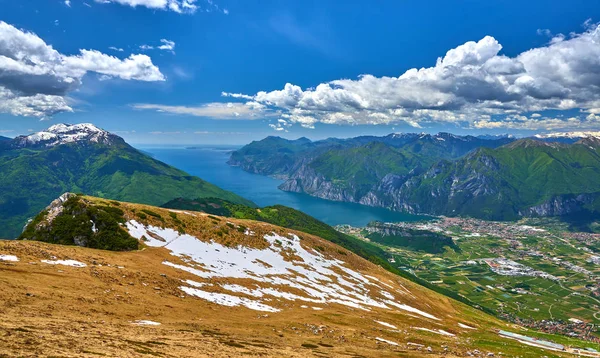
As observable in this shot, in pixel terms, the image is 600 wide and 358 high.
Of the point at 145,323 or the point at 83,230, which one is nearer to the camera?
the point at 145,323

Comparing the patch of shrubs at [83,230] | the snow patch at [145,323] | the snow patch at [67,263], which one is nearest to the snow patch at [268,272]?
the patch of shrubs at [83,230]

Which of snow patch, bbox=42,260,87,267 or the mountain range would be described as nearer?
the mountain range

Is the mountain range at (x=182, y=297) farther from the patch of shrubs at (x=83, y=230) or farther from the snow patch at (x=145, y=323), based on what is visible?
the patch of shrubs at (x=83, y=230)

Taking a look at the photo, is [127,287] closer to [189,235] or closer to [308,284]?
[189,235]

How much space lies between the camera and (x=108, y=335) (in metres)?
25.0

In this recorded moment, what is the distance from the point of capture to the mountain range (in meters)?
26.4

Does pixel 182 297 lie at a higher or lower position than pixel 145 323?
lower

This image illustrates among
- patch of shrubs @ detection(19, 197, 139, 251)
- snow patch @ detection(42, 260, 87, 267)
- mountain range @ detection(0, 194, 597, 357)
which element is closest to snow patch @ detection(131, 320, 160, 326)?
mountain range @ detection(0, 194, 597, 357)

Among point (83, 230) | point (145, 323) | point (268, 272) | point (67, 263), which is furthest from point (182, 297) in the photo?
point (83, 230)

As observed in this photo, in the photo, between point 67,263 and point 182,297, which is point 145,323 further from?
point 67,263

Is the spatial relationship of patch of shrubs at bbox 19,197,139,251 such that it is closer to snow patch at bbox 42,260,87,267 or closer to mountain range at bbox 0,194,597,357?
mountain range at bbox 0,194,597,357

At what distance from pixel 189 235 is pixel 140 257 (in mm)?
22910

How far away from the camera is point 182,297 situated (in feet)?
152

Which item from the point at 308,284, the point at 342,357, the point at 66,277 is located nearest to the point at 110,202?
the point at 66,277
